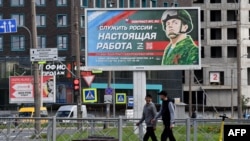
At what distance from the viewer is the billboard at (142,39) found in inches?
1163

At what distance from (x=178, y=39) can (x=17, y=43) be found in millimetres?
64930

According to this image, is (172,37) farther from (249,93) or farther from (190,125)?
(249,93)

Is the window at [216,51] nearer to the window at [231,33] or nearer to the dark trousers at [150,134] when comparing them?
the window at [231,33]

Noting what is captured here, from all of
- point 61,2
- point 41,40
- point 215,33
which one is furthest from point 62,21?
point 215,33

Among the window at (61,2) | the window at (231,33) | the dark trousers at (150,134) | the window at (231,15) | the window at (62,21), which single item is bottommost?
the dark trousers at (150,134)

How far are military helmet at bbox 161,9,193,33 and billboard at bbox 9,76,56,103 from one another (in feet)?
56.9

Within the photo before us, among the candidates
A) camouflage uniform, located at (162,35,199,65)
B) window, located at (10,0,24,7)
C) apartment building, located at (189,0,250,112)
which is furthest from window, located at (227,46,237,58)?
camouflage uniform, located at (162,35,199,65)

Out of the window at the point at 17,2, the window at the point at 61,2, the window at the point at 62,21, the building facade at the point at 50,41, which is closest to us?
the building facade at the point at 50,41

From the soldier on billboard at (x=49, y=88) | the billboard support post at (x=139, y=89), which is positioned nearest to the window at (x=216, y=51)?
the soldier on billboard at (x=49, y=88)

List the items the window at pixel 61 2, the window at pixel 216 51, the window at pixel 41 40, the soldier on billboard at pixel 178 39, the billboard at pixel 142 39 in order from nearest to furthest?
the billboard at pixel 142 39 < the soldier on billboard at pixel 178 39 < the window at pixel 41 40 < the window at pixel 61 2 < the window at pixel 216 51

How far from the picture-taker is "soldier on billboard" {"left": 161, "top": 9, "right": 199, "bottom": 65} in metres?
29.7

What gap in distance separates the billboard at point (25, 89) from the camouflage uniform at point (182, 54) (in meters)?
17.2

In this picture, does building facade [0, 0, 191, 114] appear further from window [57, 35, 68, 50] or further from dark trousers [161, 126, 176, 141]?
dark trousers [161, 126, 176, 141]

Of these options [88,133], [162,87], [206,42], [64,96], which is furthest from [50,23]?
[88,133]
